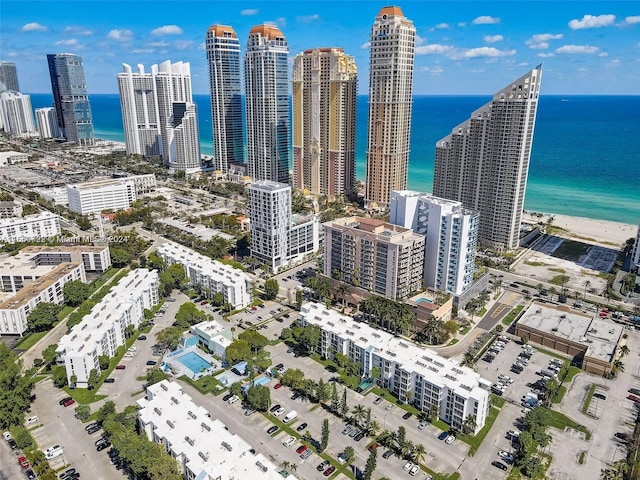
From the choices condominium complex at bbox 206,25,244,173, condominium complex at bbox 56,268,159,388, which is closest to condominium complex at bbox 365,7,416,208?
condominium complex at bbox 56,268,159,388

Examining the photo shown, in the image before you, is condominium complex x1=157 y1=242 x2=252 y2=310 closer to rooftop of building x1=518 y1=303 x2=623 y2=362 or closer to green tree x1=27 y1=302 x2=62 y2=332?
green tree x1=27 y1=302 x2=62 y2=332

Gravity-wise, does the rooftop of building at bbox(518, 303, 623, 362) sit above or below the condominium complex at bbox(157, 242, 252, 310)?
below

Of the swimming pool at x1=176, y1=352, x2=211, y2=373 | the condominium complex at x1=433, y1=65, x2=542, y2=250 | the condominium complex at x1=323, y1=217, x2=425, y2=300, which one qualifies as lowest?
the swimming pool at x1=176, y1=352, x2=211, y2=373

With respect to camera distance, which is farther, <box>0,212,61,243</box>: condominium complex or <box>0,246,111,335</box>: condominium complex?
<box>0,212,61,243</box>: condominium complex

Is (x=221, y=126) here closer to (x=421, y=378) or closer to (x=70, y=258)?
(x=70, y=258)

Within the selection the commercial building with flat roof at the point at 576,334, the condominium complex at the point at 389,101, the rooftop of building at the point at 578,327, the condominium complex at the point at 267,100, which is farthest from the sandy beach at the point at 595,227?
the condominium complex at the point at 267,100

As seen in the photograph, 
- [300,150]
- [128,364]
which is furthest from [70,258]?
[300,150]

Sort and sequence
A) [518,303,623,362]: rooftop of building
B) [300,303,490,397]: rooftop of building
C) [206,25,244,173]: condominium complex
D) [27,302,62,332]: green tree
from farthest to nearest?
[206,25,244,173]: condominium complex → [27,302,62,332]: green tree → [518,303,623,362]: rooftop of building → [300,303,490,397]: rooftop of building
